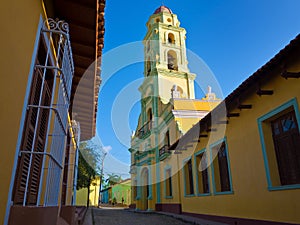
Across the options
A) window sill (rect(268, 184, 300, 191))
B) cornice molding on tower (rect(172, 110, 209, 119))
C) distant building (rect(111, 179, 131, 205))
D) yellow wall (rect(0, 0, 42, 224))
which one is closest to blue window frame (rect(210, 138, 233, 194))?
window sill (rect(268, 184, 300, 191))

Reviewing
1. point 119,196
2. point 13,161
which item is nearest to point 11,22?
point 13,161

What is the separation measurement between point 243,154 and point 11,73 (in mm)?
6638

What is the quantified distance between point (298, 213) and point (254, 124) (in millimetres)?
2332

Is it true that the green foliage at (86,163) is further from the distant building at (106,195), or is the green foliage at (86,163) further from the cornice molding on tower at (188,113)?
the distant building at (106,195)

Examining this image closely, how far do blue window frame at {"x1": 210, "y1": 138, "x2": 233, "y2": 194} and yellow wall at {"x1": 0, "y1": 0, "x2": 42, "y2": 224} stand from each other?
7.19 metres

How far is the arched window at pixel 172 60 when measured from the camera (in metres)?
19.9

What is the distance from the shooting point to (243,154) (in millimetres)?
7207

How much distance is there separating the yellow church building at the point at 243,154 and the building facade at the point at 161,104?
0.56 feet

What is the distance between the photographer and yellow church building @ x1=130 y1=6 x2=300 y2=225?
18.0 feet

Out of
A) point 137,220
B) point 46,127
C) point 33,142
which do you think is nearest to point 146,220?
point 137,220

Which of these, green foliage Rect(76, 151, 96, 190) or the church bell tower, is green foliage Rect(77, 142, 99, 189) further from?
the church bell tower

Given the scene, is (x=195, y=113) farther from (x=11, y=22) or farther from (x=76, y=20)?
(x=11, y=22)

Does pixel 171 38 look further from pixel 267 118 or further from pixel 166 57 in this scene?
pixel 267 118

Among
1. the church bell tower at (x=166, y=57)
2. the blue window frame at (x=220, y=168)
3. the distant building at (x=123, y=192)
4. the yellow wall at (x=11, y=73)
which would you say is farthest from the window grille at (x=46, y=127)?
the distant building at (x=123, y=192)
